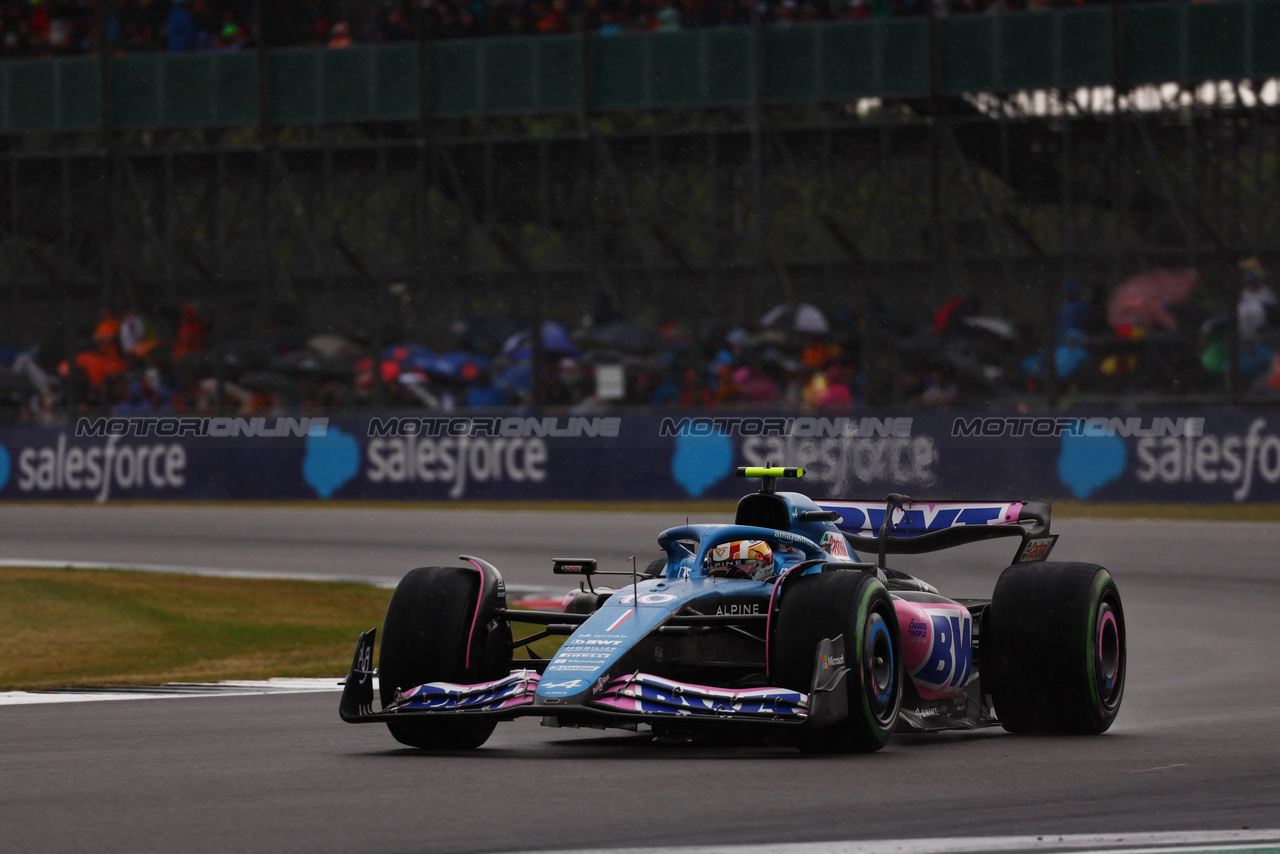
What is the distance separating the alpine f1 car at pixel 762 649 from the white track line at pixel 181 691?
2794 millimetres

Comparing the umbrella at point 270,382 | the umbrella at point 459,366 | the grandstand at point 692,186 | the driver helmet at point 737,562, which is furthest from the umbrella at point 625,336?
the driver helmet at point 737,562

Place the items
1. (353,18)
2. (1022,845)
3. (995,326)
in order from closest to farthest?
1. (1022,845)
2. (995,326)
3. (353,18)

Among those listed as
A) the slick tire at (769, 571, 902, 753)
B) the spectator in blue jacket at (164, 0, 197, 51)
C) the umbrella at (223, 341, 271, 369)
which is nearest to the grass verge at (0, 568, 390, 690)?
the slick tire at (769, 571, 902, 753)

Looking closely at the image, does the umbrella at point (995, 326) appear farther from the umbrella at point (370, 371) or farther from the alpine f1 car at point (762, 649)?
the alpine f1 car at point (762, 649)

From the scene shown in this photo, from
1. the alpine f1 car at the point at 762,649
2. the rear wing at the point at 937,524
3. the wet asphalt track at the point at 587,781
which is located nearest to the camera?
the wet asphalt track at the point at 587,781

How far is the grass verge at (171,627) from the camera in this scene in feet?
39.8

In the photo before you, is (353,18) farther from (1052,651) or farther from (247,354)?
(1052,651)

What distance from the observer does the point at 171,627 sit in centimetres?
1415

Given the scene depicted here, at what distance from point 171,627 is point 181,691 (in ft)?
10.9

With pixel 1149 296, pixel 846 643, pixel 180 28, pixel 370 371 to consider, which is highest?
pixel 180 28

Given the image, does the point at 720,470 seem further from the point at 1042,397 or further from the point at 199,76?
the point at 199,76

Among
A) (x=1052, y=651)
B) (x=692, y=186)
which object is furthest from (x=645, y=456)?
(x=1052, y=651)

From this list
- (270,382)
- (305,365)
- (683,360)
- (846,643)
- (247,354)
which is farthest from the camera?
(247,354)

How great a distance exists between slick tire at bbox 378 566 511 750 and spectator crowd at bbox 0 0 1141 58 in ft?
73.7
